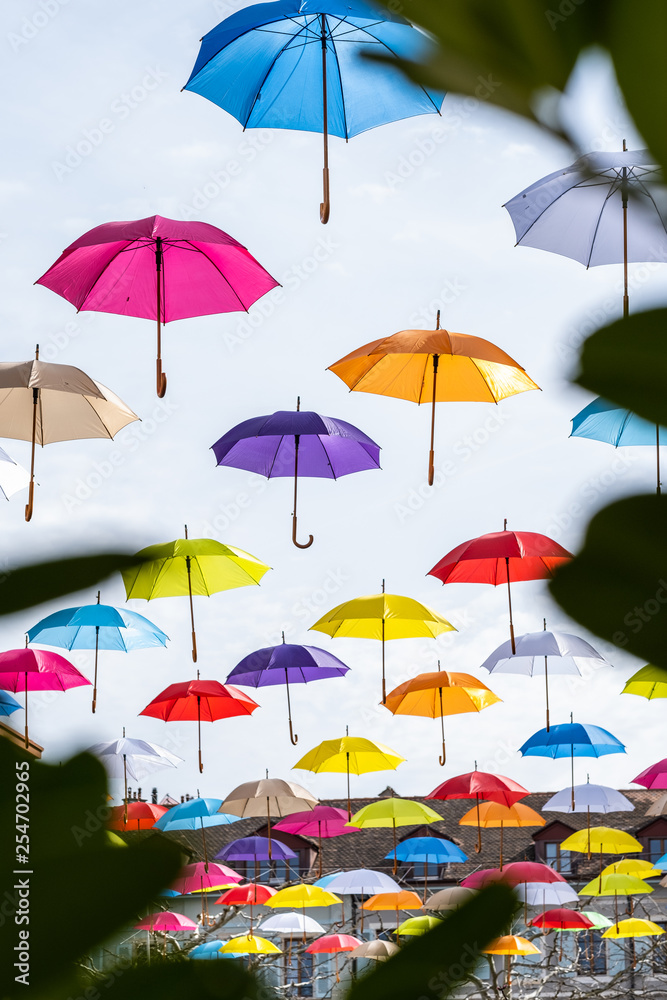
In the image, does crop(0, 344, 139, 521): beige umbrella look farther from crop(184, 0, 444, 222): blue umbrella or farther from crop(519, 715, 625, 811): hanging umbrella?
crop(519, 715, 625, 811): hanging umbrella

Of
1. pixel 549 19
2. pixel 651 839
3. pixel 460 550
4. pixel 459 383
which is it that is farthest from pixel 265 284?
pixel 651 839

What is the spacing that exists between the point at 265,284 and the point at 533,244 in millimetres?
2224

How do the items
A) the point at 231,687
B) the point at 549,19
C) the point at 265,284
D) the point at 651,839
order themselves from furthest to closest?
the point at 651,839 → the point at 231,687 → the point at 265,284 → the point at 549,19

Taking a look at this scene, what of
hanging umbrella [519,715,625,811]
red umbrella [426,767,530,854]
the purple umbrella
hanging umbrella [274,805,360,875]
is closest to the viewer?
the purple umbrella

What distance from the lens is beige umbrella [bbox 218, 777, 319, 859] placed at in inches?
685

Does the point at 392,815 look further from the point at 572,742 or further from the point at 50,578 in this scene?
the point at 50,578

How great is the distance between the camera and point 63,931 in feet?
0.76

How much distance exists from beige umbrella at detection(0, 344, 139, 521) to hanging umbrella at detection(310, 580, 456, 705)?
3875mm

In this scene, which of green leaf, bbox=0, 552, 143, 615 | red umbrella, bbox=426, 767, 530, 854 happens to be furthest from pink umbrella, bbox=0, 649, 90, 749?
green leaf, bbox=0, 552, 143, 615

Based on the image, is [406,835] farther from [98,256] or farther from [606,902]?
[98,256]

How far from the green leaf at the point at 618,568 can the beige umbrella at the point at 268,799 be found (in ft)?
57.6

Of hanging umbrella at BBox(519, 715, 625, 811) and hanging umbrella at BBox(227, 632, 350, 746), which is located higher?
hanging umbrella at BBox(227, 632, 350, 746)

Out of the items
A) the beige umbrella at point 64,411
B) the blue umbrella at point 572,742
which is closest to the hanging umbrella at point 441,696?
the blue umbrella at point 572,742

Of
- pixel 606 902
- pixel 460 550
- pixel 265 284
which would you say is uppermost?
pixel 265 284
